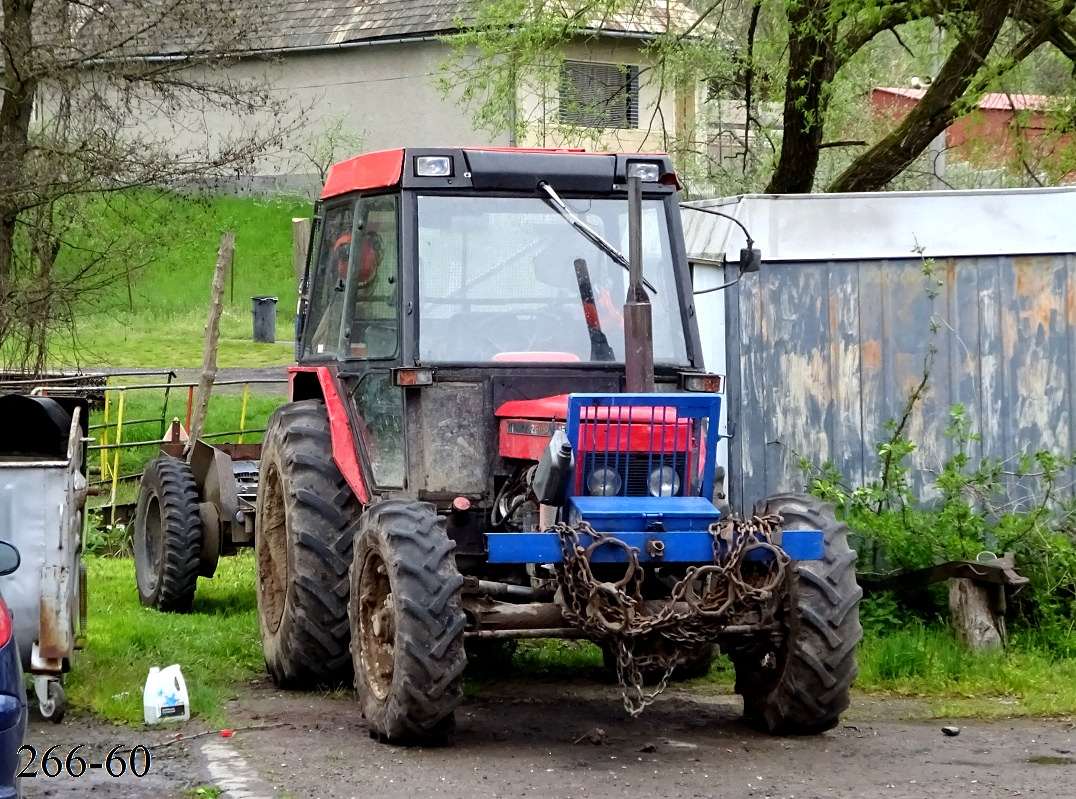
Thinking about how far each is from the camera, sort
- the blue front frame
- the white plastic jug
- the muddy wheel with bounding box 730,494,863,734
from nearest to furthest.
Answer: the blue front frame < the muddy wheel with bounding box 730,494,863,734 < the white plastic jug

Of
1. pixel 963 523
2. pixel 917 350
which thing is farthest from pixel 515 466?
pixel 917 350

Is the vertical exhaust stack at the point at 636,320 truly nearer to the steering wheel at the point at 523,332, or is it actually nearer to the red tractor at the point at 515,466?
the red tractor at the point at 515,466

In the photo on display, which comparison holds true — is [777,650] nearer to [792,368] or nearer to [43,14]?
[792,368]

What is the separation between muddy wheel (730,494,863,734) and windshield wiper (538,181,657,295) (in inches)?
51.2

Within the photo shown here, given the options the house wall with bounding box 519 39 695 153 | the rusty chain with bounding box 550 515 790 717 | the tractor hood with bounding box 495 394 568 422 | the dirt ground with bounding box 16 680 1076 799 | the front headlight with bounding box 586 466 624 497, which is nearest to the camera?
the dirt ground with bounding box 16 680 1076 799

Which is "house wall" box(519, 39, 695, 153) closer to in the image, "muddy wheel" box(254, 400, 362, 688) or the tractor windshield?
the tractor windshield

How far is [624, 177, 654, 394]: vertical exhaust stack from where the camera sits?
677 cm

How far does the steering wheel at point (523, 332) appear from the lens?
292 inches

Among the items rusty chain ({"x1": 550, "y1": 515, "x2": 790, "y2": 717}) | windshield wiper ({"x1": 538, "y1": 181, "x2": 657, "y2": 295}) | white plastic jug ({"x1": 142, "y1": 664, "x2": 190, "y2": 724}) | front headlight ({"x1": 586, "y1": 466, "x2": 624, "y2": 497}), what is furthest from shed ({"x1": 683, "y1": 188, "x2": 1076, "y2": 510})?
white plastic jug ({"x1": 142, "y1": 664, "x2": 190, "y2": 724})

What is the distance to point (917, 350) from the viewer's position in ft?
32.4

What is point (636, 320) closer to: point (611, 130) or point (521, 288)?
point (521, 288)

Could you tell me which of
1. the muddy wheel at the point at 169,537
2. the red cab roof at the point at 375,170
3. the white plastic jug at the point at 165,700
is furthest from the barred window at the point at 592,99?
the white plastic jug at the point at 165,700

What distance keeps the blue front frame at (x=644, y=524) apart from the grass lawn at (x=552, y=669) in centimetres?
172

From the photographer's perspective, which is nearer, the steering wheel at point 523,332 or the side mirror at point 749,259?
the steering wheel at point 523,332
